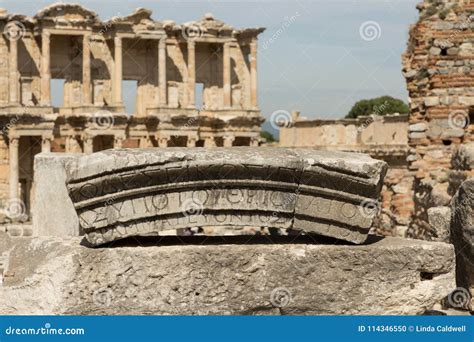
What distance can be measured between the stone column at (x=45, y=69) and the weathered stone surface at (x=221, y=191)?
35814 millimetres

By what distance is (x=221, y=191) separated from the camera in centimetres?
375

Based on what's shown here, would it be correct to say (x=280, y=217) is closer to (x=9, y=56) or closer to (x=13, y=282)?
(x=13, y=282)

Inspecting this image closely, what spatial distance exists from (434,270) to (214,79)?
40940 millimetres

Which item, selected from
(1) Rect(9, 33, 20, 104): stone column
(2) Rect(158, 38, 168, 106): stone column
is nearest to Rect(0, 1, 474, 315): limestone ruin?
(1) Rect(9, 33, 20, 104): stone column

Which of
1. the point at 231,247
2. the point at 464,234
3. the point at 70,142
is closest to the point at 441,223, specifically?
the point at 464,234

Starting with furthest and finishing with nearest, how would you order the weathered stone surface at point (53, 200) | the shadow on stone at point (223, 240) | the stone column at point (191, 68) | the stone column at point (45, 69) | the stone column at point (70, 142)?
the stone column at point (191, 68) < the stone column at point (70, 142) < the stone column at point (45, 69) < the weathered stone surface at point (53, 200) < the shadow on stone at point (223, 240)

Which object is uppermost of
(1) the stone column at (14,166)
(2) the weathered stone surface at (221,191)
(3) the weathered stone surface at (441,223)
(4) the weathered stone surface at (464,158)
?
(2) the weathered stone surface at (221,191)

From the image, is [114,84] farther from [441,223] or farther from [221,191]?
[221,191]

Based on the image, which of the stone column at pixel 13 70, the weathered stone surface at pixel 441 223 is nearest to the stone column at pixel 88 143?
the stone column at pixel 13 70

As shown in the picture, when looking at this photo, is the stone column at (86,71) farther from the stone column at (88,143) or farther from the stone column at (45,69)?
the stone column at (88,143)

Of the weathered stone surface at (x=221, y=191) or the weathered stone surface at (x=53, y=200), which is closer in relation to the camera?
the weathered stone surface at (x=221, y=191)

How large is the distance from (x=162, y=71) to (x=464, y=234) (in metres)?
37.7

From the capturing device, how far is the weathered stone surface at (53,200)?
6.84 m

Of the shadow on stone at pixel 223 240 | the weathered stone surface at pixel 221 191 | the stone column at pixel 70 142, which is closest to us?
the weathered stone surface at pixel 221 191
